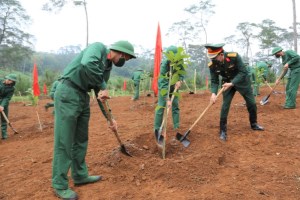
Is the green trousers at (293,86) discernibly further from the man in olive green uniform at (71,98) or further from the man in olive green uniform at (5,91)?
the man in olive green uniform at (5,91)

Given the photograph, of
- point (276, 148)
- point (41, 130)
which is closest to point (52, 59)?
point (41, 130)

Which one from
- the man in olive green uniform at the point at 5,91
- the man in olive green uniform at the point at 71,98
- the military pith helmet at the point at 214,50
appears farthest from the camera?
the man in olive green uniform at the point at 5,91

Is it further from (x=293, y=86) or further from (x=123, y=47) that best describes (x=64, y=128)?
(x=293, y=86)

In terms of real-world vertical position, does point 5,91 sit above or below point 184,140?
above

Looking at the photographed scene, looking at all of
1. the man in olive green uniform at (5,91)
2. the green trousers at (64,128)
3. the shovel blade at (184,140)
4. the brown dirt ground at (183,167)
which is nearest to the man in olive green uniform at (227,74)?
the brown dirt ground at (183,167)

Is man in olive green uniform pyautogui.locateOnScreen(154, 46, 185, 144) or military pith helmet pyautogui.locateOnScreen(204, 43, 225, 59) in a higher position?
military pith helmet pyautogui.locateOnScreen(204, 43, 225, 59)

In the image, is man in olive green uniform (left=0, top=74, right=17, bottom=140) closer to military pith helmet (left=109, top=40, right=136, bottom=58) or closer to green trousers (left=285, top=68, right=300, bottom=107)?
military pith helmet (left=109, top=40, right=136, bottom=58)

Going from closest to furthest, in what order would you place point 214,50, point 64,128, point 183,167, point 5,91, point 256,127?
point 64,128
point 183,167
point 214,50
point 256,127
point 5,91

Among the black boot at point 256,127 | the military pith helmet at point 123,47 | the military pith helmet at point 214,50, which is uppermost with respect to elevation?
the military pith helmet at point 214,50

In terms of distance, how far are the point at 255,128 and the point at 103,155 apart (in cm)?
279

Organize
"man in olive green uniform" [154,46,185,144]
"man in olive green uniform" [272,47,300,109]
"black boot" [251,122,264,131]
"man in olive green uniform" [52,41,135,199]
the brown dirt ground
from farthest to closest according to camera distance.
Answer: "man in olive green uniform" [272,47,300,109] → "black boot" [251,122,264,131] → "man in olive green uniform" [154,46,185,144] → the brown dirt ground → "man in olive green uniform" [52,41,135,199]

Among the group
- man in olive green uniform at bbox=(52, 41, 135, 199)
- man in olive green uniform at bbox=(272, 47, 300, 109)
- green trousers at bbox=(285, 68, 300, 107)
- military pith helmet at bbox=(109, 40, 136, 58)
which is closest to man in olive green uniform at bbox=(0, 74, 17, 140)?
man in olive green uniform at bbox=(52, 41, 135, 199)

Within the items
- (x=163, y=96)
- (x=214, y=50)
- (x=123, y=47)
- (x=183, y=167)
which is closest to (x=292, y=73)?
(x=214, y=50)

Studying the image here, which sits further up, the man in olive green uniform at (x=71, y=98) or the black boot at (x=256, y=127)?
the man in olive green uniform at (x=71, y=98)
